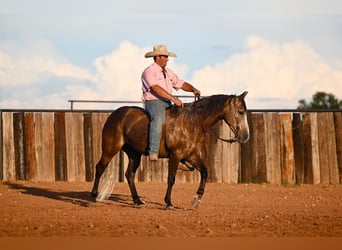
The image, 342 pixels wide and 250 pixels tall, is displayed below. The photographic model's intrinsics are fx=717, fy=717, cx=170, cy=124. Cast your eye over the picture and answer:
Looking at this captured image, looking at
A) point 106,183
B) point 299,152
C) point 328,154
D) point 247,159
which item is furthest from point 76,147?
point 328,154

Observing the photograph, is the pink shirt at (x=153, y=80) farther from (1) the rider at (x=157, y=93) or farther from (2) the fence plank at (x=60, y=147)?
(2) the fence plank at (x=60, y=147)

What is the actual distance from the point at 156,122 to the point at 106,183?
5.90 feet

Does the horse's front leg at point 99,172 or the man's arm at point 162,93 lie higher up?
the man's arm at point 162,93

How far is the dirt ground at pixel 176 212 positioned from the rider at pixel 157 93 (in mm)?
1208

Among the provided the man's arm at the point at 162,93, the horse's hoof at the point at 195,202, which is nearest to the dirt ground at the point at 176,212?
the horse's hoof at the point at 195,202

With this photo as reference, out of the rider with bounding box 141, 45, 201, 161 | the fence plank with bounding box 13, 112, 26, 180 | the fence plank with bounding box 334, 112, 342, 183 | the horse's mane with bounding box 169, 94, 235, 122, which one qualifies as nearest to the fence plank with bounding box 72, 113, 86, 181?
the fence plank with bounding box 13, 112, 26, 180

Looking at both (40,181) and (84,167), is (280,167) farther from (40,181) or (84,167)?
(40,181)

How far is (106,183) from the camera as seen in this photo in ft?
42.2

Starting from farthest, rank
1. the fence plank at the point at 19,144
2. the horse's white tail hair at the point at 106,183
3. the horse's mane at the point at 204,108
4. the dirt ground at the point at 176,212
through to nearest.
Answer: the fence plank at the point at 19,144, the horse's white tail hair at the point at 106,183, the horse's mane at the point at 204,108, the dirt ground at the point at 176,212

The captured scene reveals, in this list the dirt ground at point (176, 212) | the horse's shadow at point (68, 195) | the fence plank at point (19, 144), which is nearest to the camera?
the dirt ground at point (176, 212)

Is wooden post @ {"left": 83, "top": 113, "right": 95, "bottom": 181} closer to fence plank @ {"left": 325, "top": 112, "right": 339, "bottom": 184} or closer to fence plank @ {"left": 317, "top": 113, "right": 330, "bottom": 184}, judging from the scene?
fence plank @ {"left": 317, "top": 113, "right": 330, "bottom": 184}

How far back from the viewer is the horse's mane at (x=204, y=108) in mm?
11711

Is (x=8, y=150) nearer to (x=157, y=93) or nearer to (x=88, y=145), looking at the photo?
(x=88, y=145)

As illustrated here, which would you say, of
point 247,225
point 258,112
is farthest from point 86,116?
point 247,225
